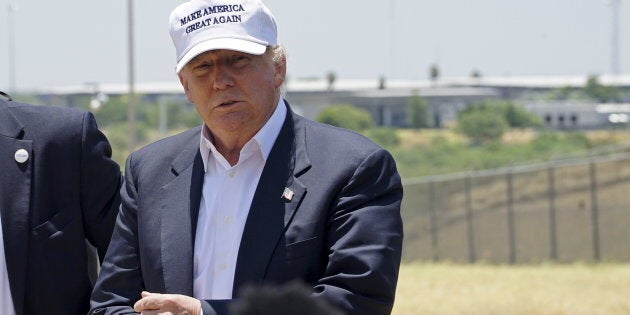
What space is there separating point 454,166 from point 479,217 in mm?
15561

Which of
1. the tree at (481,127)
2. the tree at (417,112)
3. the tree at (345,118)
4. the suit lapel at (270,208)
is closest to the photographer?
the suit lapel at (270,208)

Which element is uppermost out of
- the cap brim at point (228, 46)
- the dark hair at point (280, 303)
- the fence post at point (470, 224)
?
the cap brim at point (228, 46)

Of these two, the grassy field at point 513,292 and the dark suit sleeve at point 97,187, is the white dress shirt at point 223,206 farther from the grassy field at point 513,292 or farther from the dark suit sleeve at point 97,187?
the grassy field at point 513,292

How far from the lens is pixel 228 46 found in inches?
134

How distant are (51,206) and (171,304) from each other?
41.1 inches

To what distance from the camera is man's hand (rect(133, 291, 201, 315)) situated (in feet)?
10.7

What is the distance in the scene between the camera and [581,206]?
33906 mm

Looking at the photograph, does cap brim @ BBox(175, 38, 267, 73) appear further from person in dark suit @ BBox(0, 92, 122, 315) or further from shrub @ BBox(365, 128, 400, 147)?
shrub @ BBox(365, 128, 400, 147)

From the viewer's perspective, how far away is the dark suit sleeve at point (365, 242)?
3242 millimetres

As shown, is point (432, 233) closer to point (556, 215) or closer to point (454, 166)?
point (556, 215)

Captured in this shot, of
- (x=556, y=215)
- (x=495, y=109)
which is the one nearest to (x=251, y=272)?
(x=556, y=215)

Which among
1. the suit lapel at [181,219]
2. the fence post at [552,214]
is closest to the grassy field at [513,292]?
the fence post at [552,214]

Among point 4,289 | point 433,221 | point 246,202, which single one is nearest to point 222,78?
point 246,202

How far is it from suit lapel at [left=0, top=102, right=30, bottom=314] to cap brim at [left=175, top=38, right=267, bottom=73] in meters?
0.94
